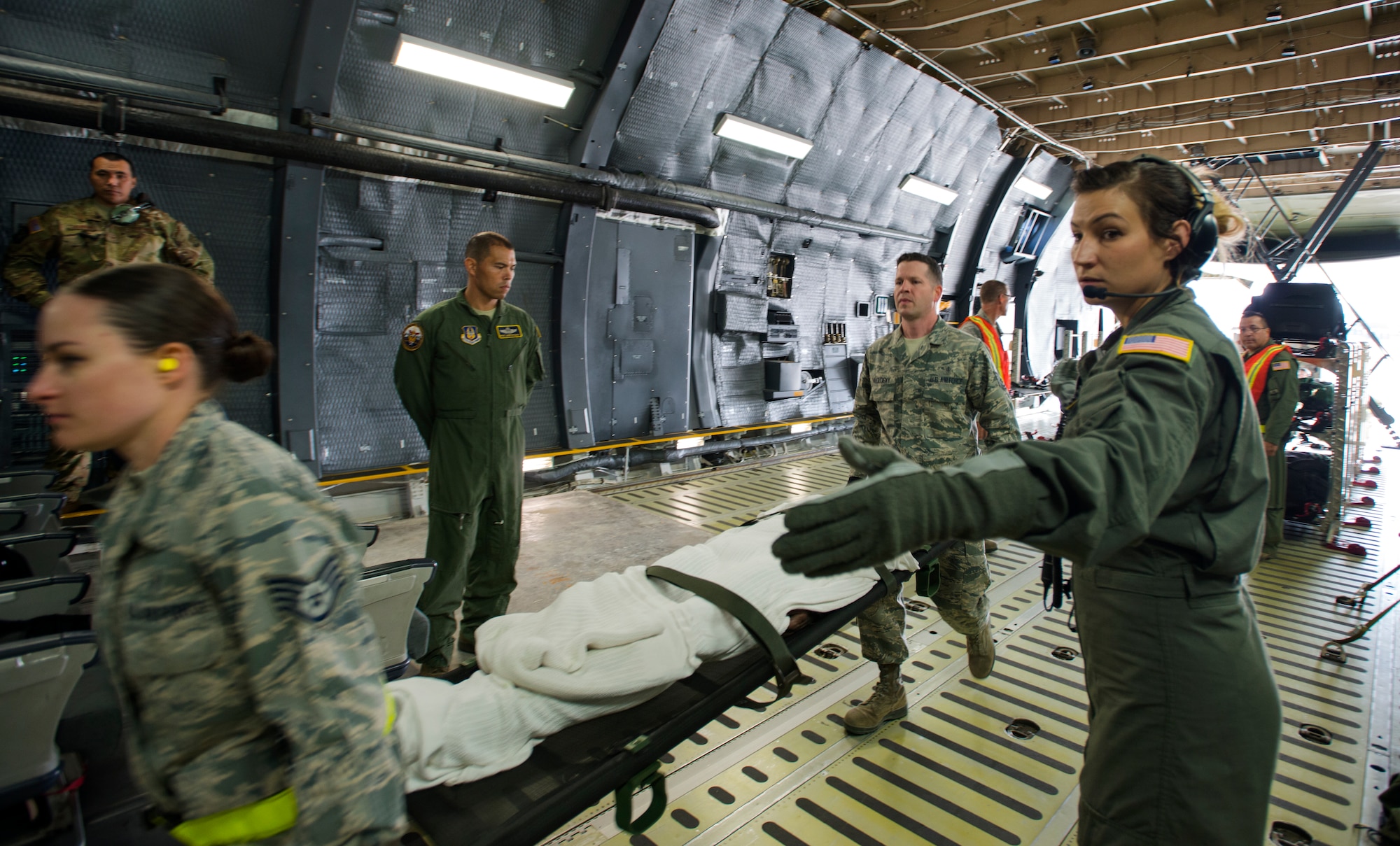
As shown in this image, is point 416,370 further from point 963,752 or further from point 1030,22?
point 1030,22

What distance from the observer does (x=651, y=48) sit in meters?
5.45

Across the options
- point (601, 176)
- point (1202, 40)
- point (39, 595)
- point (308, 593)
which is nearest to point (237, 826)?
point (308, 593)

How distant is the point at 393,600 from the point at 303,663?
4.51 ft

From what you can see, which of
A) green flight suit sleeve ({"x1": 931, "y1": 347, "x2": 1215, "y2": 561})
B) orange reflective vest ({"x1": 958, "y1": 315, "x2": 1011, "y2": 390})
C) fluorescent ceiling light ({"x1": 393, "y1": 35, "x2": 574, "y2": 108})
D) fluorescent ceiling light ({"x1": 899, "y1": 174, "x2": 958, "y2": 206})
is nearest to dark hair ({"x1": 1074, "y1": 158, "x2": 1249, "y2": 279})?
green flight suit sleeve ({"x1": 931, "y1": 347, "x2": 1215, "y2": 561})

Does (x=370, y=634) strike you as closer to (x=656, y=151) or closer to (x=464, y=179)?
(x=464, y=179)

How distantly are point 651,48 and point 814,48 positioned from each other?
226cm

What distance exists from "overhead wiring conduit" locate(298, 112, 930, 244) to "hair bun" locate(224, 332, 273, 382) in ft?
12.8

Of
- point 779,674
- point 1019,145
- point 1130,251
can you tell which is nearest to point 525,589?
point 779,674

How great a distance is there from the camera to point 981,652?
3170 mm

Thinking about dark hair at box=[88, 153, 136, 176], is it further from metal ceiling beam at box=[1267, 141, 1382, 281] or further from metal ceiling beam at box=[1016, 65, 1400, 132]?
metal ceiling beam at box=[1267, 141, 1382, 281]

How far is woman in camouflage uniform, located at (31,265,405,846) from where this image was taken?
103cm

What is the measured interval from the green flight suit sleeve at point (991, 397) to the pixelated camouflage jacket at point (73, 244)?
4.76 meters

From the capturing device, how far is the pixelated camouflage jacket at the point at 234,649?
1027 mm

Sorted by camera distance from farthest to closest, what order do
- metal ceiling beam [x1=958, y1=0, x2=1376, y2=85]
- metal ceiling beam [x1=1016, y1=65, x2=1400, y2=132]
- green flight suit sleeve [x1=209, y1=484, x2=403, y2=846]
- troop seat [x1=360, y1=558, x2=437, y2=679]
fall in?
metal ceiling beam [x1=1016, y1=65, x2=1400, y2=132], metal ceiling beam [x1=958, y1=0, x2=1376, y2=85], troop seat [x1=360, y1=558, x2=437, y2=679], green flight suit sleeve [x1=209, y1=484, x2=403, y2=846]
